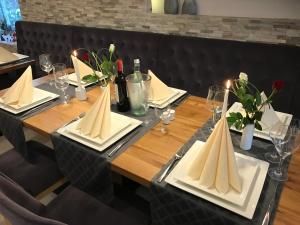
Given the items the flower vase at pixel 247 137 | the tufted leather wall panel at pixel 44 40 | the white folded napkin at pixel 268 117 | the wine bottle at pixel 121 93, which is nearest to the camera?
the flower vase at pixel 247 137

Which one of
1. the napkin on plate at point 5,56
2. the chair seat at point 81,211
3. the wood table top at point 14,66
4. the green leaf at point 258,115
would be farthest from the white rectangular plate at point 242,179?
the napkin on plate at point 5,56

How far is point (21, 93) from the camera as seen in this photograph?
146 cm

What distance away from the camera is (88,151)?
42.7 inches

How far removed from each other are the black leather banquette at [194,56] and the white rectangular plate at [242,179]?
0.97m

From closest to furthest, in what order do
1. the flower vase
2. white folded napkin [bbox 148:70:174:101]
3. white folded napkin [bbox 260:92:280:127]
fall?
the flower vase
white folded napkin [bbox 260:92:280:127]
white folded napkin [bbox 148:70:174:101]

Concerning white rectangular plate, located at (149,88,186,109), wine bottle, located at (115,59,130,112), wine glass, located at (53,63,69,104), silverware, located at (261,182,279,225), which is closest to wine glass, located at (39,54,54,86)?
wine glass, located at (53,63,69,104)

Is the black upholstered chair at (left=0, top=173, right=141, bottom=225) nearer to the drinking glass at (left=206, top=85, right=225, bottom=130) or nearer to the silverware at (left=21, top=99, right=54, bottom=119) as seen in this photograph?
the silverware at (left=21, top=99, right=54, bottom=119)

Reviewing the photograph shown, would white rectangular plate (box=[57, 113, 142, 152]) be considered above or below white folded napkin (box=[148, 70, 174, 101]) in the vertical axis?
below

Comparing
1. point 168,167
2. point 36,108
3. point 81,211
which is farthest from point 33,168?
point 168,167

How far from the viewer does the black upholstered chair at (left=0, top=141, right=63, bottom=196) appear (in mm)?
1354

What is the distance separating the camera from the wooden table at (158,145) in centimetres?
82

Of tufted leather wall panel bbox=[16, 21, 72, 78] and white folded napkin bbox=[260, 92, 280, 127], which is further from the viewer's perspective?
tufted leather wall panel bbox=[16, 21, 72, 78]

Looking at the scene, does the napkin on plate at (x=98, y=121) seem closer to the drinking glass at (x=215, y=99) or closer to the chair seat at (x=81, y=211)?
the chair seat at (x=81, y=211)

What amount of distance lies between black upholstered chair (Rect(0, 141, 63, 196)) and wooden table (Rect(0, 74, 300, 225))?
0.27 meters
